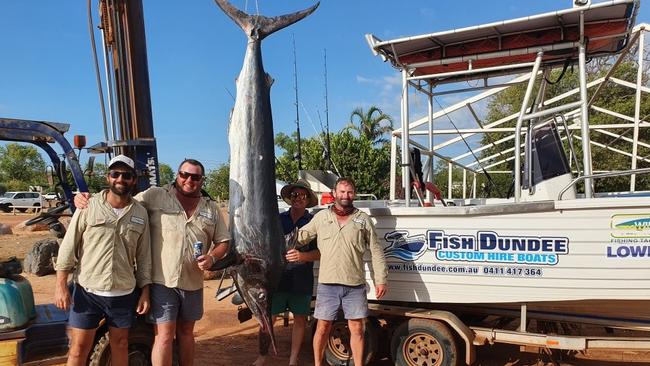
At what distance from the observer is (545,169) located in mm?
4277

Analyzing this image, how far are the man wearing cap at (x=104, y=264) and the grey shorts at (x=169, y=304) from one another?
0.25 ft

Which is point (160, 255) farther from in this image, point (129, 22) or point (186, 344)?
point (129, 22)

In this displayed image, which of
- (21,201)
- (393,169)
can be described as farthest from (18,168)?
(393,169)

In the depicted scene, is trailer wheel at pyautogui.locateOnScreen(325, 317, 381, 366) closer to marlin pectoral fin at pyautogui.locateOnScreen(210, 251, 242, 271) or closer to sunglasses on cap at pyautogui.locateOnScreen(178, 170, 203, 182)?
marlin pectoral fin at pyautogui.locateOnScreen(210, 251, 242, 271)

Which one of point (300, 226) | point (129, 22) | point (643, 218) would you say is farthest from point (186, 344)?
point (643, 218)

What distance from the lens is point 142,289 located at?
125 inches

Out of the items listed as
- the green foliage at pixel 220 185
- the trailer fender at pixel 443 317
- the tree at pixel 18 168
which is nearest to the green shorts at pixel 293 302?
the trailer fender at pixel 443 317

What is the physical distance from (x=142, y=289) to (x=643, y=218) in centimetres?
320

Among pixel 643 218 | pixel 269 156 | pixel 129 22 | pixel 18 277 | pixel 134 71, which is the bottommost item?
pixel 18 277

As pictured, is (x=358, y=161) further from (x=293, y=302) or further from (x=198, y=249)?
(x=198, y=249)

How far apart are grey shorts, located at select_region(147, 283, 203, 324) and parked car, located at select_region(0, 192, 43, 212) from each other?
3120 centimetres

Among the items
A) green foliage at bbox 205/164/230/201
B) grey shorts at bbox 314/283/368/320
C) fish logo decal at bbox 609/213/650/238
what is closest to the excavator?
grey shorts at bbox 314/283/368/320

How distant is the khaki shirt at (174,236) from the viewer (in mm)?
3178

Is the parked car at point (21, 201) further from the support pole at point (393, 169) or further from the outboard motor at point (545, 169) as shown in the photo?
the outboard motor at point (545, 169)
